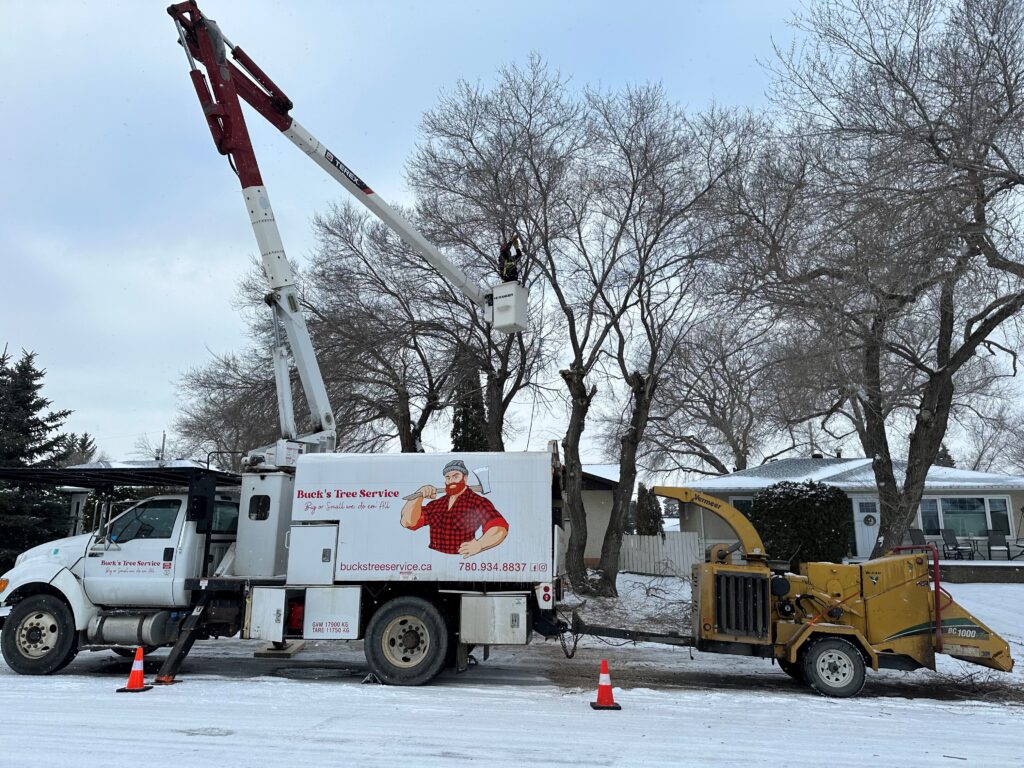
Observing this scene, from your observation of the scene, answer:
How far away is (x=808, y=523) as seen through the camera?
19.8m

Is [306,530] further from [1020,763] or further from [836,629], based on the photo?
[1020,763]

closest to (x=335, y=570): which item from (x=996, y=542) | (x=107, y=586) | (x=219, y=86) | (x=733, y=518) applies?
(x=107, y=586)

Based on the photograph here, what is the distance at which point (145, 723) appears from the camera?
22.8 feet

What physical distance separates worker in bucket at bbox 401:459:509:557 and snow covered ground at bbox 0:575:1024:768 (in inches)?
67.5

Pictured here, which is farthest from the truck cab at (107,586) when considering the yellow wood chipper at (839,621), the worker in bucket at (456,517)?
the yellow wood chipper at (839,621)

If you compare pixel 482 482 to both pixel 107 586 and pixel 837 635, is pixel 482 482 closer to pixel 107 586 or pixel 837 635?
pixel 837 635

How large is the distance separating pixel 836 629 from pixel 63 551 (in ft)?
33.0

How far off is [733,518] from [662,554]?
15028 millimetres

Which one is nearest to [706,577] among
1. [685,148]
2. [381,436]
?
[685,148]

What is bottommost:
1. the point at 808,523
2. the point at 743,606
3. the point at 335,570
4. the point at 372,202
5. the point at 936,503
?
the point at 743,606

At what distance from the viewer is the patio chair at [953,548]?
22.2 m

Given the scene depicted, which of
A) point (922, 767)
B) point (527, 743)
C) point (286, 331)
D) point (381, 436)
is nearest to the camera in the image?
point (922, 767)

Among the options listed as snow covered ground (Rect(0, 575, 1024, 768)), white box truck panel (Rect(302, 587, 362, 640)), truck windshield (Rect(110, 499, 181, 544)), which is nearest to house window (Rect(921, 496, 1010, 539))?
snow covered ground (Rect(0, 575, 1024, 768))

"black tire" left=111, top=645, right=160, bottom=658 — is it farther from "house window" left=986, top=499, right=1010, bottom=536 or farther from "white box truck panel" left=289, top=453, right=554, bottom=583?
"house window" left=986, top=499, right=1010, bottom=536
